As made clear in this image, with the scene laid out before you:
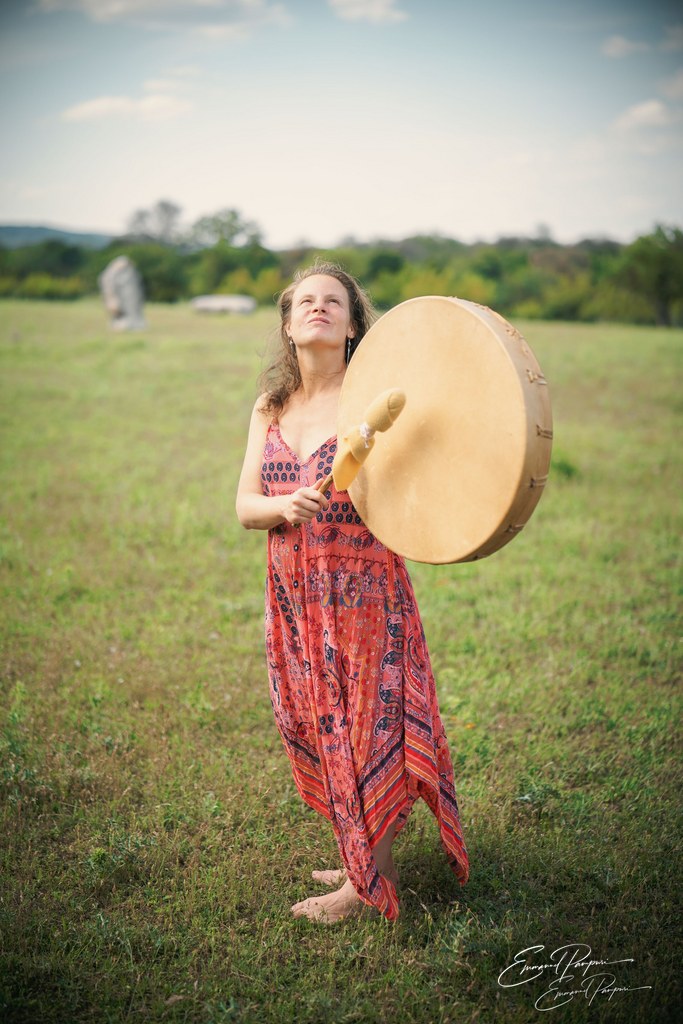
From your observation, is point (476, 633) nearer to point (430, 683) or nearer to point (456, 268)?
point (430, 683)

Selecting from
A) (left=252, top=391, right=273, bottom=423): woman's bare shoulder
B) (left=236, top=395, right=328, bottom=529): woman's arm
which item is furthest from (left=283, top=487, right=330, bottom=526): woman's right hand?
(left=252, top=391, right=273, bottom=423): woman's bare shoulder

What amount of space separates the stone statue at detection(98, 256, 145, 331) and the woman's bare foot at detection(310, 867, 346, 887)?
812 inches

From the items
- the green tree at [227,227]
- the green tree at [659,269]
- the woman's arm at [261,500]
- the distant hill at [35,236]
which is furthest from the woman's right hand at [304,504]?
the distant hill at [35,236]

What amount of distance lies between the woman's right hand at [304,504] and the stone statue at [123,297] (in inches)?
817

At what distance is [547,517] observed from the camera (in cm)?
741

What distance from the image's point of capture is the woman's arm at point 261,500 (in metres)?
2.46

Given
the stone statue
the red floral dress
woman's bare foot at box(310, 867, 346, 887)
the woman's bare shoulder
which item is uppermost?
the stone statue

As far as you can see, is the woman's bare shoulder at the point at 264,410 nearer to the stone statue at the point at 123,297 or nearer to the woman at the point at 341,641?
the woman at the point at 341,641

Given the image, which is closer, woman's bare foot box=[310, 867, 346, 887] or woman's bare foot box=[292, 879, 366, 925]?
woman's bare foot box=[292, 879, 366, 925]

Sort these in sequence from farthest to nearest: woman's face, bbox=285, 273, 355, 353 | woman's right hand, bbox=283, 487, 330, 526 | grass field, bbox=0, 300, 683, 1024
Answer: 1. woman's face, bbox=285, 273, 355, 353
2. grass field, bbox=0, 300, 683, 1024
3. woman's right hand, bbox=283, 487, 330, 526

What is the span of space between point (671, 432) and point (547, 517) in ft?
14.4

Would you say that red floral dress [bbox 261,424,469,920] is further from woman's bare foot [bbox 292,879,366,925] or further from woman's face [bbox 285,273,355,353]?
woman's face [bbox 285,273,355,353]

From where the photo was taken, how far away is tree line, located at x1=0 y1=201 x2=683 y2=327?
3025cm

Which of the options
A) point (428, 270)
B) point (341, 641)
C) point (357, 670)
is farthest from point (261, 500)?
point (428, 270)
